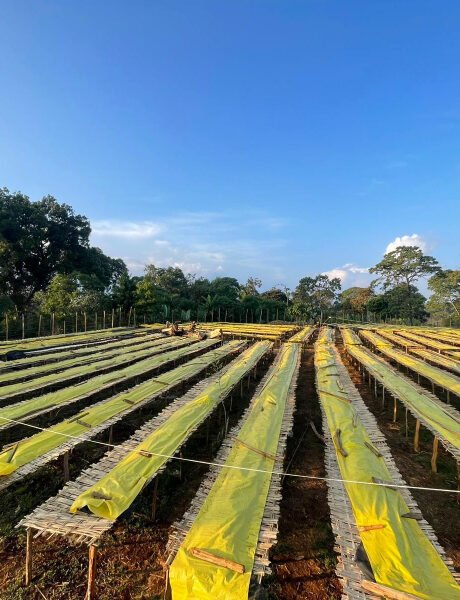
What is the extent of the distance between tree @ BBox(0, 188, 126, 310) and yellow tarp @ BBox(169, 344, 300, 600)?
22.9 metres

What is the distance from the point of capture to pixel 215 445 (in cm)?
654

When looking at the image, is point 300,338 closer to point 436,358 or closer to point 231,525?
point 436,358

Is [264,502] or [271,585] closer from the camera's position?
[271,585]

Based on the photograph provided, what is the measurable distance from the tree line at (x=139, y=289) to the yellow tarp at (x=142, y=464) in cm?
1552

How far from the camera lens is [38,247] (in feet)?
88.8

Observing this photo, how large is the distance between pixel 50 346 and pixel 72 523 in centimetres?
1122

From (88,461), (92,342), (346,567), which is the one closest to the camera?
(346,567)

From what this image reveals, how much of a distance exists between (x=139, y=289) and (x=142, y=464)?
77.1ft

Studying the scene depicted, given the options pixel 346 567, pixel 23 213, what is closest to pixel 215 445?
pixel 346 567

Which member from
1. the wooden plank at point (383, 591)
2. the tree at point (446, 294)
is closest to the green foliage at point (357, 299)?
the tree at point (446, 294)

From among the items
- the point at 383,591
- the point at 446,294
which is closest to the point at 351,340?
the point at 383,591

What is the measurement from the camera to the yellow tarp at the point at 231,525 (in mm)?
2621

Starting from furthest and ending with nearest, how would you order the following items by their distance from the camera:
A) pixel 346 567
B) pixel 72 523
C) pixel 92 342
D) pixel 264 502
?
pixel 92 342 → pixel 264 502 → pixel 72 523 → pixel 346 567

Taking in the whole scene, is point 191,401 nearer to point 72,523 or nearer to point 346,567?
point 72,523
